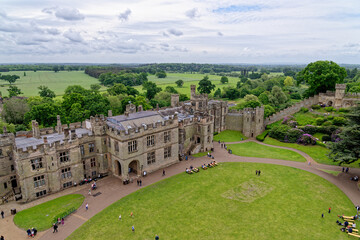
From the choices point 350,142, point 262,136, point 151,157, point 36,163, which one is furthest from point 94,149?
point 262,136

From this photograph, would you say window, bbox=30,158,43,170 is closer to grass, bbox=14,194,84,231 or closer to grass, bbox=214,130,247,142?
grass, bbox=14,194,84,231

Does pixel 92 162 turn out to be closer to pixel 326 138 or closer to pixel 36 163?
pixel 36 163

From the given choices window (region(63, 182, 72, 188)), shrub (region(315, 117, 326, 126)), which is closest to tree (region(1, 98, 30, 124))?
window (region(63, 182, 72, 188))

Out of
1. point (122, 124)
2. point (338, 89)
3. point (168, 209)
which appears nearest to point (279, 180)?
point (168, 209)

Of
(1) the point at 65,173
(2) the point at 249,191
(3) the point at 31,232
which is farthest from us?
(1) the point at 65,173

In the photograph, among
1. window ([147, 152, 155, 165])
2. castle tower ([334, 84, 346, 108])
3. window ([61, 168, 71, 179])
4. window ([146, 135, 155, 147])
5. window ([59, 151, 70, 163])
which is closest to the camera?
window ([59, 151, 70, 163])
